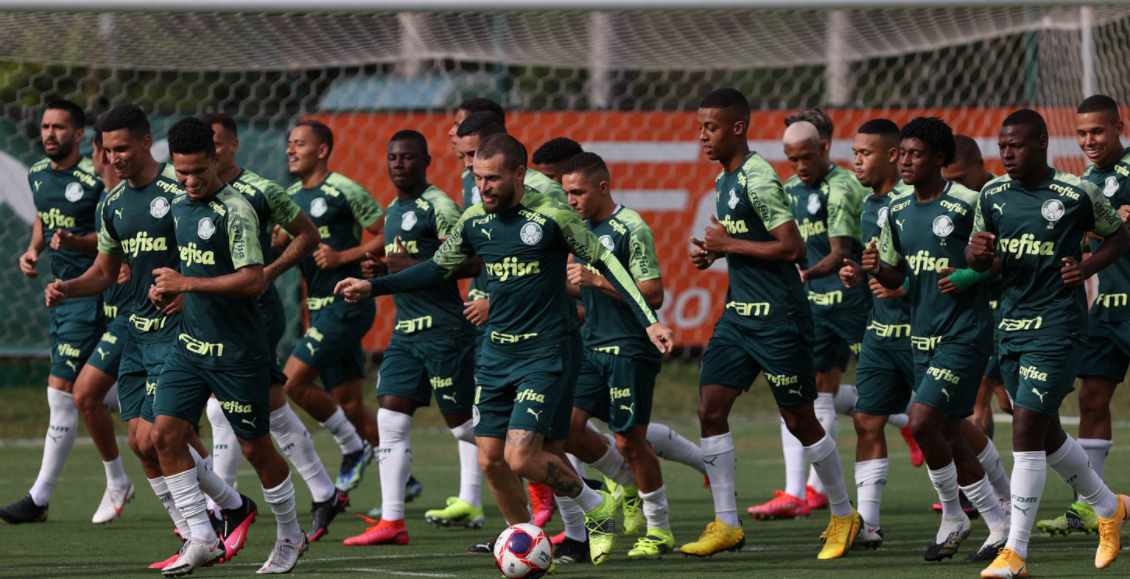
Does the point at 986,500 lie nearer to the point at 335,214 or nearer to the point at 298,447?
the point at 298,447

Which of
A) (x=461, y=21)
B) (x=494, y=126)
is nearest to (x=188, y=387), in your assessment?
(x=494, y=126)

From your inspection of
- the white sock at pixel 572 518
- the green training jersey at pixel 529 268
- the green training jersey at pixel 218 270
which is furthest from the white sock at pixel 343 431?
the green training jersey at pixel 529 268

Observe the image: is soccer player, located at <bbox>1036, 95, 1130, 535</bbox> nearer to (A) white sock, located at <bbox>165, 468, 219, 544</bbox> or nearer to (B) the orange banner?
(A) white sock, located at <bbox>165, 468, 219, 544</bbox>

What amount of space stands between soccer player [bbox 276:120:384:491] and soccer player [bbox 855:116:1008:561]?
3.71 meters

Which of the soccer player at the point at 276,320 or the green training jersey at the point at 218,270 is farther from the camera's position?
the soccer player at the point at 276,320

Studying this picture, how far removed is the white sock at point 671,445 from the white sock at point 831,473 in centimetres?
106

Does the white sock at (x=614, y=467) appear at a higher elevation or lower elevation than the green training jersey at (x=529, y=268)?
lower

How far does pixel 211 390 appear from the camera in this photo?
7383 millimetres

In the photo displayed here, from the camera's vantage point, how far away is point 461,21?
47.1 feet

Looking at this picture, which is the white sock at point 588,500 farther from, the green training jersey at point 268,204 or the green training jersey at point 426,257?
the green training jersey at point 268,204

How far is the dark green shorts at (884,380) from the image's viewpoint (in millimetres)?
8297

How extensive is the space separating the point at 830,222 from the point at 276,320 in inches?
145

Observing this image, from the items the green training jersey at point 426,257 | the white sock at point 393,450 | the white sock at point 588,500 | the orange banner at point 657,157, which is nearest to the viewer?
the white sock at point 588,500

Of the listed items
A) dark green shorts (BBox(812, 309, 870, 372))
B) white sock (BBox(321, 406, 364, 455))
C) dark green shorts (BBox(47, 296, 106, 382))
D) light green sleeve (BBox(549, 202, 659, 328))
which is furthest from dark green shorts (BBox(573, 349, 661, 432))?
dark green shorts (BBox(47, 296, 106, 382))
